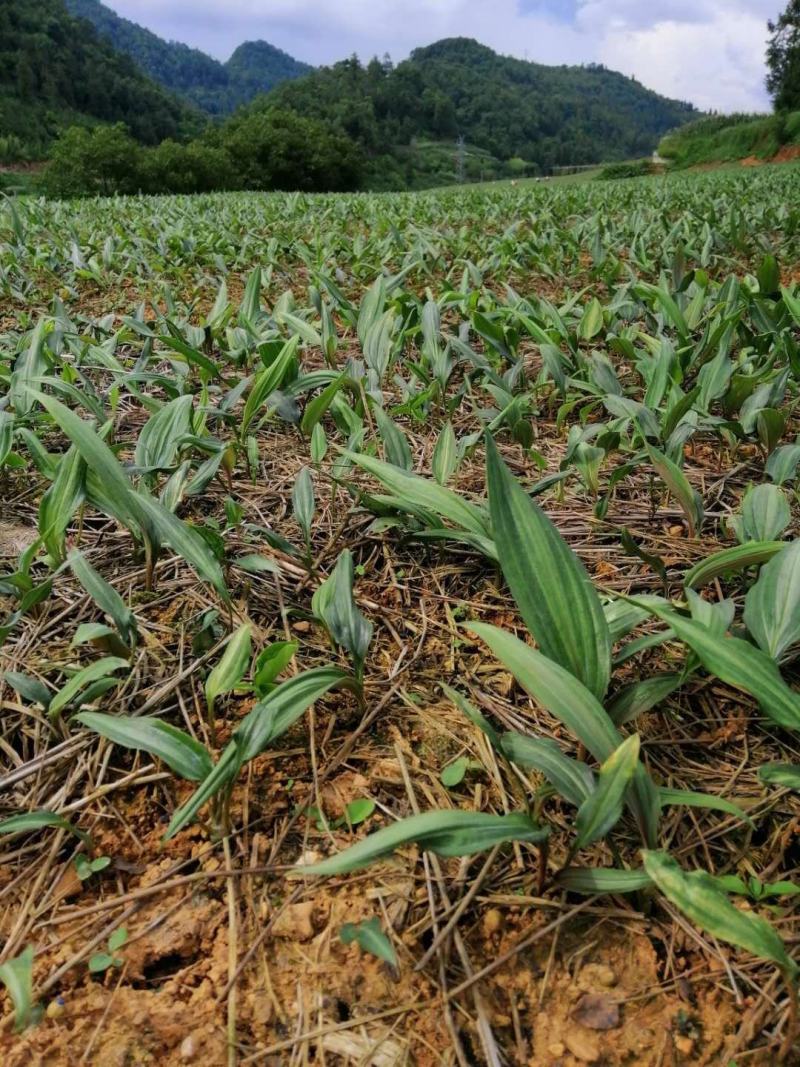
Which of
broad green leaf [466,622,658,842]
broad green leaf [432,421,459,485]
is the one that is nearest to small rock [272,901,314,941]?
broad green leaf [466,622,658,842]

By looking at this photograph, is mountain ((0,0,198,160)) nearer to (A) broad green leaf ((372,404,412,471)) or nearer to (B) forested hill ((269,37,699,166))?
(B) forested hill ((269,37,699,166))

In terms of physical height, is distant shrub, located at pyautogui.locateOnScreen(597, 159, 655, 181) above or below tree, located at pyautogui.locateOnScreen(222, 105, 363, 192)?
below

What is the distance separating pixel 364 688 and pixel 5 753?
52 cm

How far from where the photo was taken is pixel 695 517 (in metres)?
1.38

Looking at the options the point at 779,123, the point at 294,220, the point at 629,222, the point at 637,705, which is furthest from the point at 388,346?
the point at 779,123

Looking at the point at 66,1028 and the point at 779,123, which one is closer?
the point at 66,1028

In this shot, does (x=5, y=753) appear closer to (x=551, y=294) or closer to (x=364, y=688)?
(x=364, y=688)

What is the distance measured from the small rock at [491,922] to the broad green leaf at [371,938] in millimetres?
103

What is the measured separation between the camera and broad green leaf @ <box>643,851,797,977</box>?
0.61 m

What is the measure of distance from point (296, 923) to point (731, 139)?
35325mm

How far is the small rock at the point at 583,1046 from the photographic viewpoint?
681mm

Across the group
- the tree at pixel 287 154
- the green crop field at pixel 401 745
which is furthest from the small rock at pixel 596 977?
the tree at pixel 287 154

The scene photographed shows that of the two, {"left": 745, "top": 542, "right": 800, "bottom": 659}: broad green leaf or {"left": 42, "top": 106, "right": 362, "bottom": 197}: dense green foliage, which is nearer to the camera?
{"left": 745, "top": 542, "right": 800, "bottom": 659}: broad green leaf

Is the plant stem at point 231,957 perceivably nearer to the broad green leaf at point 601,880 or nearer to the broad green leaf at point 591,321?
the broad green leaf at point 601,880
